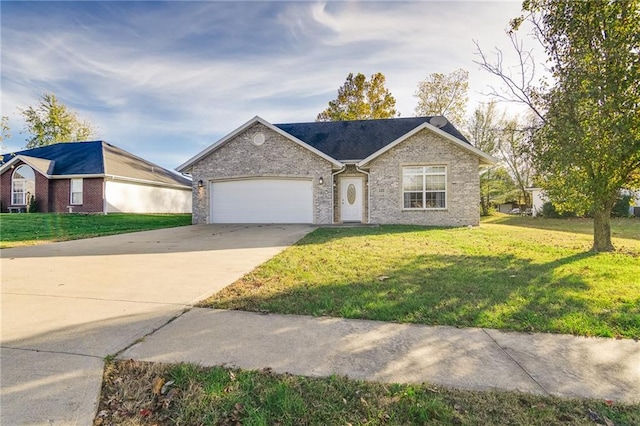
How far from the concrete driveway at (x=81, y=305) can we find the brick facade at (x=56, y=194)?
1421 cm

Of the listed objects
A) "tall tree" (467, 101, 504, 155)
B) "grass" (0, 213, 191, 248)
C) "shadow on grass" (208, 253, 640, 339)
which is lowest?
"shadow on grass" (208, 253, 640, 339)

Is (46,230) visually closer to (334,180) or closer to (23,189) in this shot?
(334,180)

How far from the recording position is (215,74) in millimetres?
13570

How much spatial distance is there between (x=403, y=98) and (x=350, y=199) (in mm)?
17166

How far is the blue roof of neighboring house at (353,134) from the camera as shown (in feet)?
53.6

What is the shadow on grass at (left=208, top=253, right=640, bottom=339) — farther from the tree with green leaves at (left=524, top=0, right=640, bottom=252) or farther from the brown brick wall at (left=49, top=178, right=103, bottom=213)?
the brown brick wall at (left=49, top=178, right=103, bottom=213)

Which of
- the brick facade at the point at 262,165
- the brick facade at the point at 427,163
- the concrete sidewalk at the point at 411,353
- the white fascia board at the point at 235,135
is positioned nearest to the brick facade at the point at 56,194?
the white fascia board at the point at 235,135

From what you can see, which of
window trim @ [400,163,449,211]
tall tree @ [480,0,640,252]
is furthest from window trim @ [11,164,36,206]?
tall tree @ [480,0,640,252]

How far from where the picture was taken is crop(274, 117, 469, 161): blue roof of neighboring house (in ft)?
53.6

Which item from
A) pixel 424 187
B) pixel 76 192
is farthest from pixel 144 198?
pixel 424 187

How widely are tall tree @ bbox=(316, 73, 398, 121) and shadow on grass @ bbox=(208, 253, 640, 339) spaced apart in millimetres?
24023

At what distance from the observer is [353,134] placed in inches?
702

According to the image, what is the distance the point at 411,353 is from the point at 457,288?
2.22 metres

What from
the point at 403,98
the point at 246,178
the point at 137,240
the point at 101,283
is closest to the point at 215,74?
the point at 246,178
